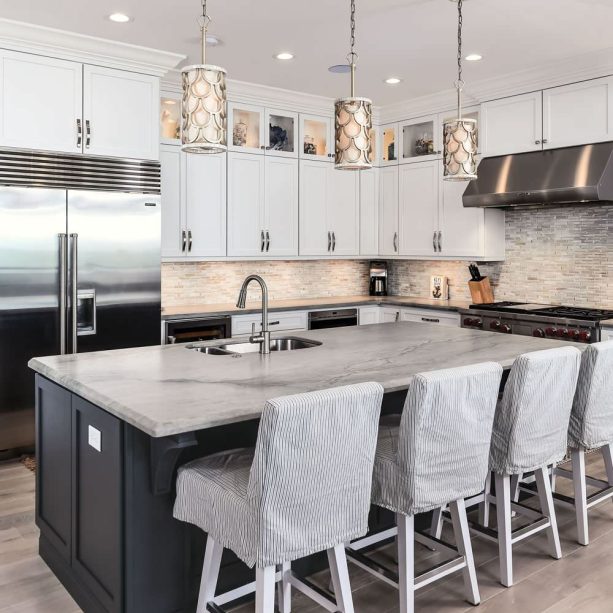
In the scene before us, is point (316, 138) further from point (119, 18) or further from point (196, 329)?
point (119, 18)

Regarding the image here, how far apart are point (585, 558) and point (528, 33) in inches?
122

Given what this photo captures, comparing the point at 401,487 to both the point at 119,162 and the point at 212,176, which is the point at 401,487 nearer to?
the point at 119,162

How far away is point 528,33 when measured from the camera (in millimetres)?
4141

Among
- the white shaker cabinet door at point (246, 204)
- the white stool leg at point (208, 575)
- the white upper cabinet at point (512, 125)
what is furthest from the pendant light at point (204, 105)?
the white upper cabinet at point (512, 125)

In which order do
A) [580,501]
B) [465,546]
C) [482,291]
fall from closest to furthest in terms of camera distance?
[465,546] → [580,501] → [482,291]

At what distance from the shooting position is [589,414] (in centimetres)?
295

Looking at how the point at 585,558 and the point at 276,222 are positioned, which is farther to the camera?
the point at 276,222

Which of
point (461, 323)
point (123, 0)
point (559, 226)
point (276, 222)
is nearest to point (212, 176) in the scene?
point (276, 222)

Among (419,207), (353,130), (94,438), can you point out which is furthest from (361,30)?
(94,438)

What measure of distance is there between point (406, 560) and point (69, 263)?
2.98m

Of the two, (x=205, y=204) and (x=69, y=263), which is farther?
(x=205, y=204)

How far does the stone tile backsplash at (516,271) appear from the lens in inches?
204

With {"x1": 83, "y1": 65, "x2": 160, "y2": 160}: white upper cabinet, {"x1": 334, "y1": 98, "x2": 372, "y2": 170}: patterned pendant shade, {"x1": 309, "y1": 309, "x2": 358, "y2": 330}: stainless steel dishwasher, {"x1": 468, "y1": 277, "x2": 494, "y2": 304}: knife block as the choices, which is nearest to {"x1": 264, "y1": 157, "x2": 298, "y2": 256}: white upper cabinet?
{"x1": 309, "y1": 309, "x2": 358, "y2": 330}: stainless steel dishwasher

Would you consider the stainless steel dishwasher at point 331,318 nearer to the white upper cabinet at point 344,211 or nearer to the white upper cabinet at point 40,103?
the white upper cabinet at point 344,211
